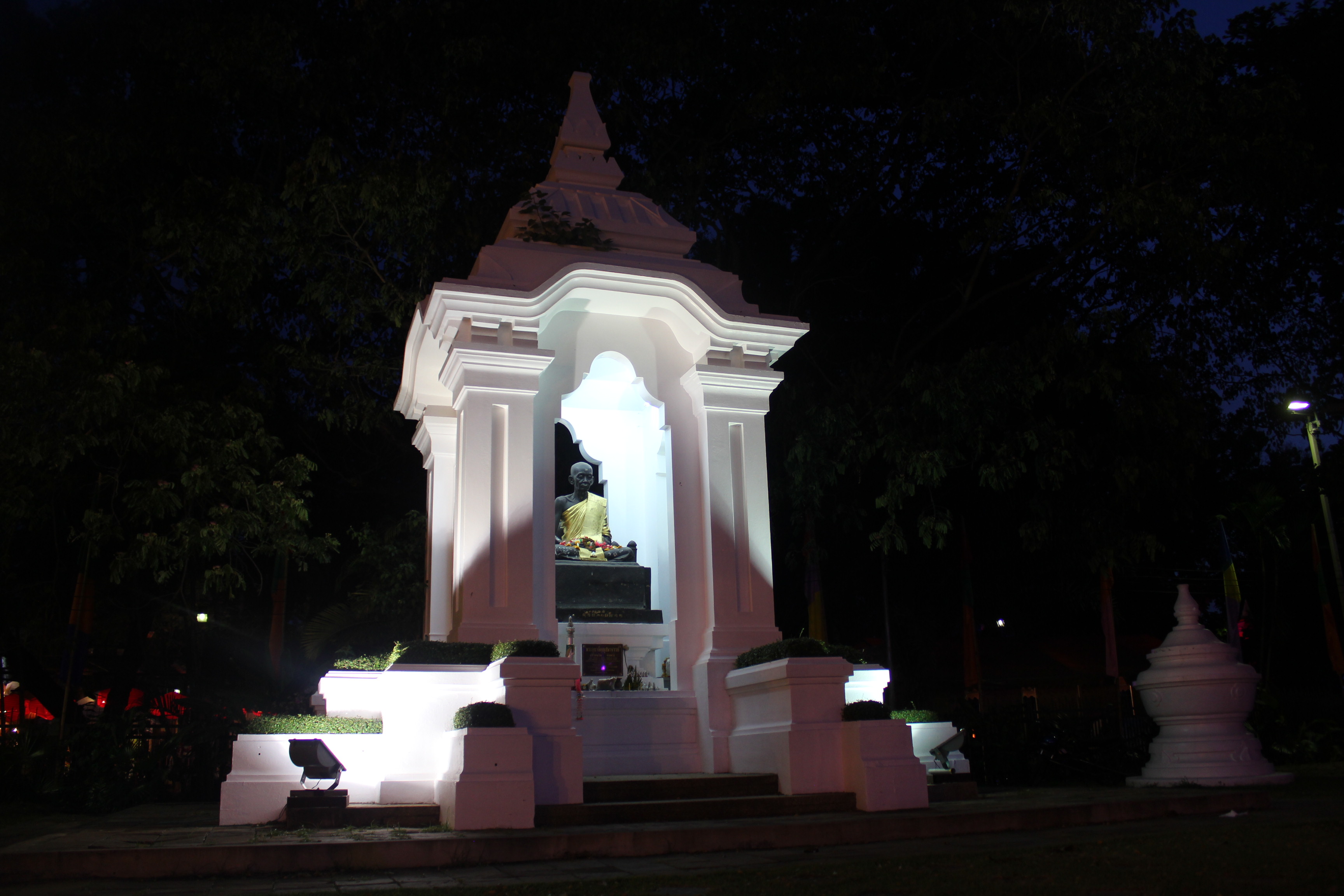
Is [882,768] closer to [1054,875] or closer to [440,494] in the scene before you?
[1054,875]

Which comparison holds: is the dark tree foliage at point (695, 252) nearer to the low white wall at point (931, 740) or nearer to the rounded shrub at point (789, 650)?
the low white wall at point (931, 740)

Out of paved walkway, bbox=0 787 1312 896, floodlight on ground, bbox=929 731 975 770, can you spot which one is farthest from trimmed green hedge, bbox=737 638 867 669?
paved walkway, bbox=0 787 1312 896

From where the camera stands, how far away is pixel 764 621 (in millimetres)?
13234

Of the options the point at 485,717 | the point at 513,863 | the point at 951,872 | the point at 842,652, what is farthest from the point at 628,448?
the point at 951,872

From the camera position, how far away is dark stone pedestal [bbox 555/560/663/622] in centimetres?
1405

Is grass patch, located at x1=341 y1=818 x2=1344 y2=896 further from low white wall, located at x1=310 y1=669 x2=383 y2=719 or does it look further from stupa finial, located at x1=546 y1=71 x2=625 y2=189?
stupa finial, located at x1=546 y1=71 x2=625 y2=189

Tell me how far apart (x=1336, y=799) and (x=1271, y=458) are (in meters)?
28.3

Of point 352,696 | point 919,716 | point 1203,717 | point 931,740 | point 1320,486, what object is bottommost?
point 931,740

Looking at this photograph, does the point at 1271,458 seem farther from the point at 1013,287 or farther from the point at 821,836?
the point at 821,836

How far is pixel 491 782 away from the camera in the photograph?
916 cm

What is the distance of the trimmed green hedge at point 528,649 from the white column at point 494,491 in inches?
59.8

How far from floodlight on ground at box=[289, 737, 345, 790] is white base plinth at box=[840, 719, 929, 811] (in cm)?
480

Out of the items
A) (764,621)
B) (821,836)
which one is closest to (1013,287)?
(764,621)

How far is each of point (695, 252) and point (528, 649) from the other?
14011 millimetres
